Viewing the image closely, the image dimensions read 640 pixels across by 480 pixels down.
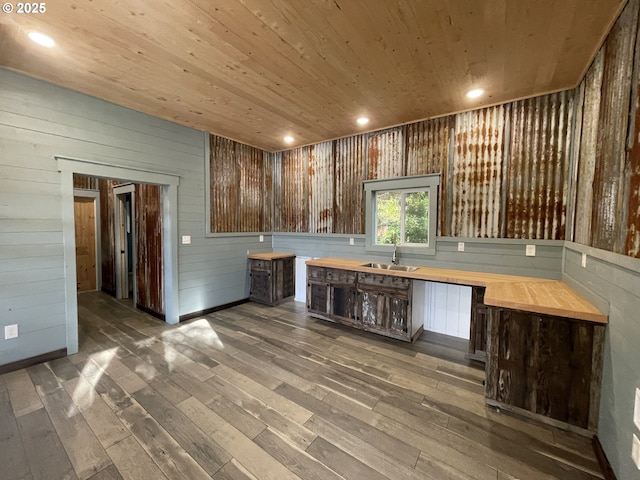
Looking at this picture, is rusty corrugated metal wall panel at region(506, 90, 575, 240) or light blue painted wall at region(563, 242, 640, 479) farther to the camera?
rusty corrugated metal wall panel at region(506, 90, 575, 240)

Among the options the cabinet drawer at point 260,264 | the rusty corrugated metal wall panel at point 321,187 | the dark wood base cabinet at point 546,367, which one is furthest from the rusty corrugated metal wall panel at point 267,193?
the dark wood base cabinet at point 546,367

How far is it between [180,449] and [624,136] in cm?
344

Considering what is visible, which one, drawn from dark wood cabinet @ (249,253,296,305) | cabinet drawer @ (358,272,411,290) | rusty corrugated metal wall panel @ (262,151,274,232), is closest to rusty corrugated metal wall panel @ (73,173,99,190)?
rusty corrugated metal wall panel @ (262,151,274,232)

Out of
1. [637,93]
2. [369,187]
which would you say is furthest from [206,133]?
[637,93]

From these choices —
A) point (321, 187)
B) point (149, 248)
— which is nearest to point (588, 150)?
point (321, 187)

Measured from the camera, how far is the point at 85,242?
5668 mm

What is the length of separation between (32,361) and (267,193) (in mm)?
3885

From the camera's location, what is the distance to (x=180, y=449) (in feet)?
5.41

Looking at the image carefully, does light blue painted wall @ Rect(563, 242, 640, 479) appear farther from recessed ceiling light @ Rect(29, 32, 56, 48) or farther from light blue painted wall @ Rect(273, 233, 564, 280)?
recessed ceiling light @ Rect(29, 32, 56, 48)

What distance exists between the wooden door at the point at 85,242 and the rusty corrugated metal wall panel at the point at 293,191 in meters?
4.27

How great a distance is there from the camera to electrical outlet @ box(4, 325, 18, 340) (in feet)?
8.21

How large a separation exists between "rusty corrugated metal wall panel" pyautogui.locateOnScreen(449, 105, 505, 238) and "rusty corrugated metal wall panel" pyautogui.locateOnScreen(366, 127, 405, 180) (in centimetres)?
73

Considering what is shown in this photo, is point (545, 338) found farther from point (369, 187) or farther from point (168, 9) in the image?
point (168, 9)

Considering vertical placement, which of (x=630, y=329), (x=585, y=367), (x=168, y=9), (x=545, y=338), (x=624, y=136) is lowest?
(x=585, y=367)
